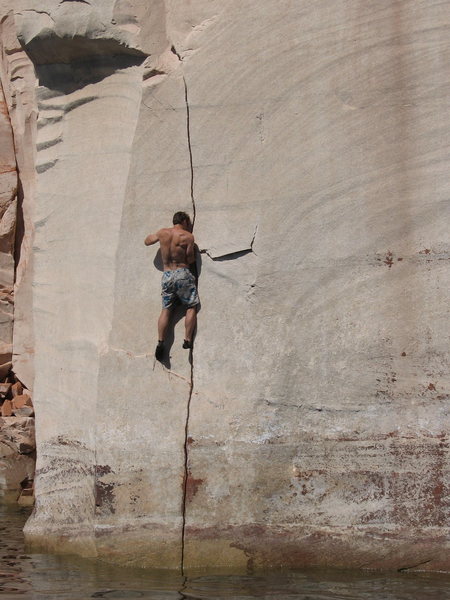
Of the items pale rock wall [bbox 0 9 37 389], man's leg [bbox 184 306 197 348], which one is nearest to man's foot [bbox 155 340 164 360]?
man's leg [bbox 184 306 197 348]

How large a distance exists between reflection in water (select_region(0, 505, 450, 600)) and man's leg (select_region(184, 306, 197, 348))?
154 cm

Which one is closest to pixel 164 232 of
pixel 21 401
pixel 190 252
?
pixel 190 252

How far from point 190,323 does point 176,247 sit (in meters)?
0.52

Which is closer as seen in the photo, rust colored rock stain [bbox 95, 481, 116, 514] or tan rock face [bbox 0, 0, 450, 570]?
tan rock face [bbox 0, 0, 450, 570]

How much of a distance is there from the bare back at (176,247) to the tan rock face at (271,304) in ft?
0.42

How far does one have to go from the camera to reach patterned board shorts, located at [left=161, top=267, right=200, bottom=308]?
6879 millimetres

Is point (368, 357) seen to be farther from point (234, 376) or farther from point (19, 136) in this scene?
point (19, 136)

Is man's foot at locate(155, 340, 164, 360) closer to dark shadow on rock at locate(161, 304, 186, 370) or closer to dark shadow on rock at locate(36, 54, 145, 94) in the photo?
dark shadow on rock at locate(161, 304, 186, 370)

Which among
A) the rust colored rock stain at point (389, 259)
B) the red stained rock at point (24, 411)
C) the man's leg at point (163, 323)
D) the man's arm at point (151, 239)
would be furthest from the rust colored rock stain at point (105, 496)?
the red stained rock at point (24, 411)

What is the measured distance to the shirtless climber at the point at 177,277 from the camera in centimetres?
689

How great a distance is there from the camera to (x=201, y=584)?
20.5 ft

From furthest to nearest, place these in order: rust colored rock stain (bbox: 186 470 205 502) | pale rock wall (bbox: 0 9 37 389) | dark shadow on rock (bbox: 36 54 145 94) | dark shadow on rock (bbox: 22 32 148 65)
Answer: pale rock wall (bbox: 0 9 37 389) < dark shadow on rock (bbox: 36 54 145 94) < dark shadow on rock (bbox: 22 32 148 65) < rust colored rock stain (bbox: 186 470 205 502)

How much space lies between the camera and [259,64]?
6.93m

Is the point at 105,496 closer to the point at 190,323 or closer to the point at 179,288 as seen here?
the point at 190,323
